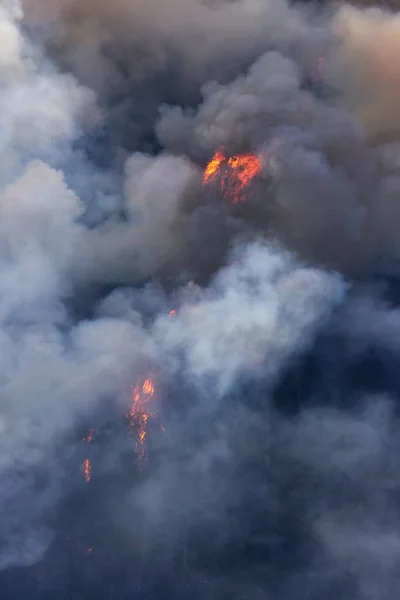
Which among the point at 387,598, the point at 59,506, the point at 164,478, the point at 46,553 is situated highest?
the point at 164,478

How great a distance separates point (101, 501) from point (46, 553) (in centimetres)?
931

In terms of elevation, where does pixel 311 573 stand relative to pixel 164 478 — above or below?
below

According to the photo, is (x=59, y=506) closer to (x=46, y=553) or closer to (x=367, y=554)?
(x=46, y=553)

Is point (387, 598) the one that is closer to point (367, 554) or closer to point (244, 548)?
point (367, 554)

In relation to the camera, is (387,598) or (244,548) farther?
(244,548)

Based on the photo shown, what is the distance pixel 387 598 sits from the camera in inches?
Result: 2719

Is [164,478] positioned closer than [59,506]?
No

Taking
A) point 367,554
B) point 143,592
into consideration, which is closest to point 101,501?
point 143,592

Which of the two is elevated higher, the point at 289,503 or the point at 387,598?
the point at 289,503

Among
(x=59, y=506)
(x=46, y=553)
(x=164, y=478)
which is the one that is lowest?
(x=46, y=553)

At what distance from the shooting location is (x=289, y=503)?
77250 mm

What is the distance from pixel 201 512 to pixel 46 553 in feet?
66.8

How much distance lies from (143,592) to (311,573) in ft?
Result: 75.4

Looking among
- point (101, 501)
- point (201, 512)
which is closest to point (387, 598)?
point (201, 512)
